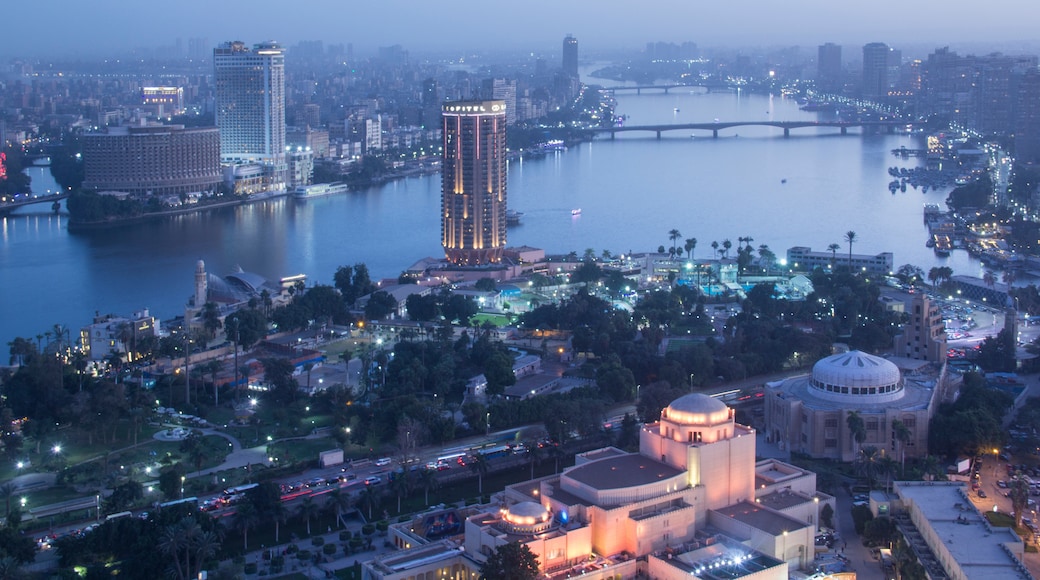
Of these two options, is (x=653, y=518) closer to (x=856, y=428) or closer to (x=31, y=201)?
(x=856, y=428)

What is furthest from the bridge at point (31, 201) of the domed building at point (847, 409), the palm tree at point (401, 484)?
the domed building at point (847, 409)

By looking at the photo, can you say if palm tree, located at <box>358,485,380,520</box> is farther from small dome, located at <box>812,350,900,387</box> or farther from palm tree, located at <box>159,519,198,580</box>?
small dome, located at <box>812,350,900,387</box>

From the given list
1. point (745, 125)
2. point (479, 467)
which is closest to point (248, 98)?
point (745, 125)

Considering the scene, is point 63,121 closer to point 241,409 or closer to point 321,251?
point 321,251

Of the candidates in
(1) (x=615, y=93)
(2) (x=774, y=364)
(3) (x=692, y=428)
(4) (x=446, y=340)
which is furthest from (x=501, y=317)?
(1) (x=615, y=93)

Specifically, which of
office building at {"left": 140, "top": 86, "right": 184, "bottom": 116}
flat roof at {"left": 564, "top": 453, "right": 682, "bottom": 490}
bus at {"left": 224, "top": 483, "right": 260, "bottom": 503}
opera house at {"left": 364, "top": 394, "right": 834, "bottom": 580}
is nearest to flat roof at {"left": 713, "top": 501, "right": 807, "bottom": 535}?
opera house at {"left": 364, "top": 394, "right": 834, "bottom": 580}

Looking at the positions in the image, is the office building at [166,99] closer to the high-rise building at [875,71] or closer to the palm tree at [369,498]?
the high-rise building at [875,71]
